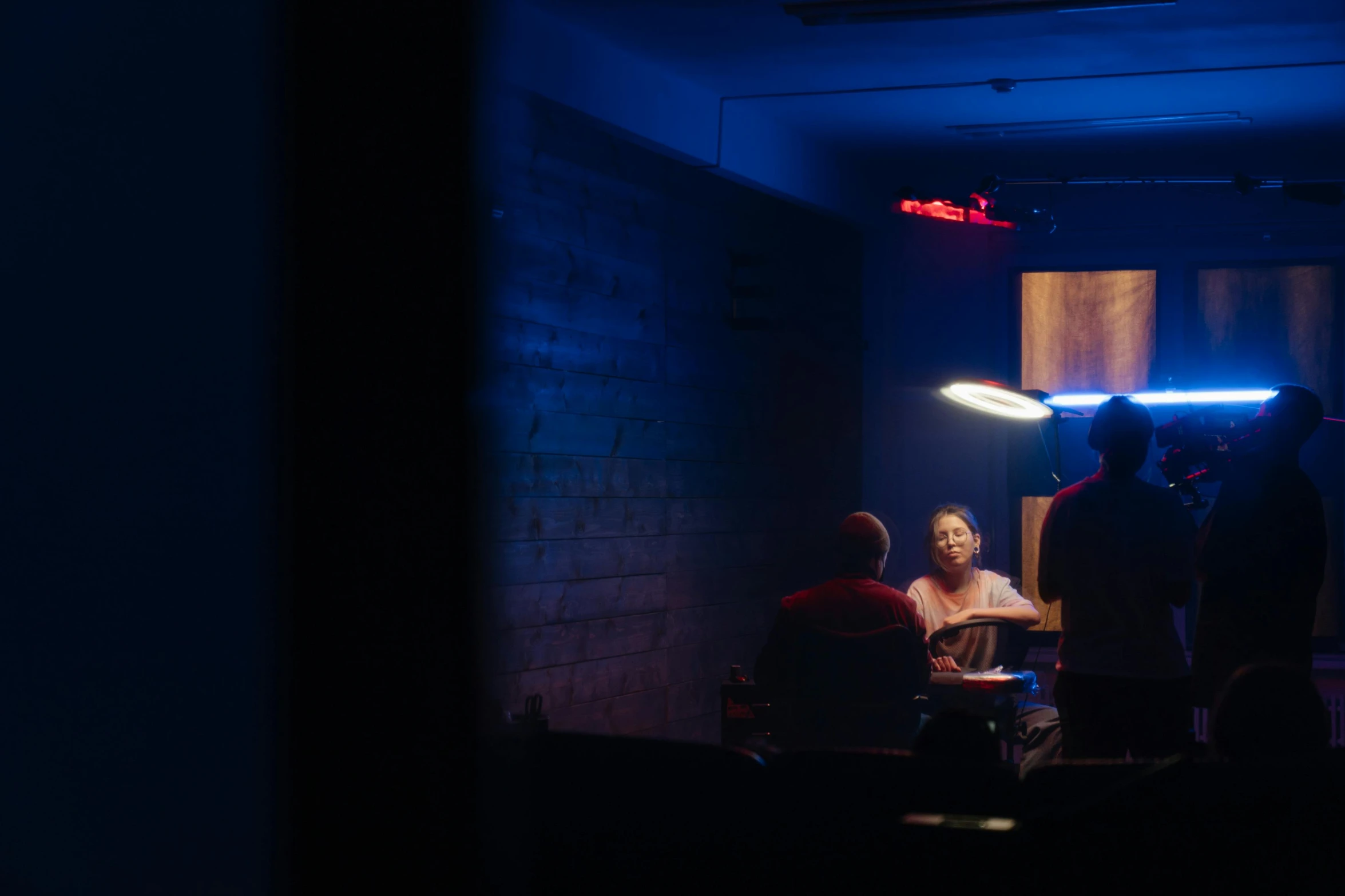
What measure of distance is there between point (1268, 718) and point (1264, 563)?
0.68 metres

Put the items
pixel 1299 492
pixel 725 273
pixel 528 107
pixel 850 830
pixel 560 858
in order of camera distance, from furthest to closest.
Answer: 1. pixel 725 273
2. pixel 528 107
3. pixel 1299 492
4. pixel 560 858
5. pixel 850 830

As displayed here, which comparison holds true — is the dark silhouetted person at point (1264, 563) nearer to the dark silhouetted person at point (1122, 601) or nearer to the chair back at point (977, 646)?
the dark silhouetted person at point (1122, 601)

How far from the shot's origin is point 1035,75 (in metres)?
4.71

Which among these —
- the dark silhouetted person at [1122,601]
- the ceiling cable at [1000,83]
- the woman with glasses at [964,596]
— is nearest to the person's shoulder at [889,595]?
the dark silhouetted person at [1122,601]

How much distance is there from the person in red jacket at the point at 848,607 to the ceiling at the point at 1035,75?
183cm

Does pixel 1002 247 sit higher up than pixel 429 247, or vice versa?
pixel 1002 247

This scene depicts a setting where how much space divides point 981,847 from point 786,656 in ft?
5.28

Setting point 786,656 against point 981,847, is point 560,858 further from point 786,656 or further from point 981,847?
point 786,656

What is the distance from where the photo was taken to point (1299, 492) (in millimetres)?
2951

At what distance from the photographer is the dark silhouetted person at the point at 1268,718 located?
2.34 m

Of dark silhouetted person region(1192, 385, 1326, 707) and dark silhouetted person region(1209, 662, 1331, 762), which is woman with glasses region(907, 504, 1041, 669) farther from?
dark silhouetted person region(1209, 662, 1331, 762)

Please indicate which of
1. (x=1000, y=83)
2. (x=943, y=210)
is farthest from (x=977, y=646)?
(x=1000, y=83)

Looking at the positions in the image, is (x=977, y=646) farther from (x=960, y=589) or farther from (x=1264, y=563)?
(x=1264, y=563)

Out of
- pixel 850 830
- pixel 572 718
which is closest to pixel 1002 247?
pixel 572 718
